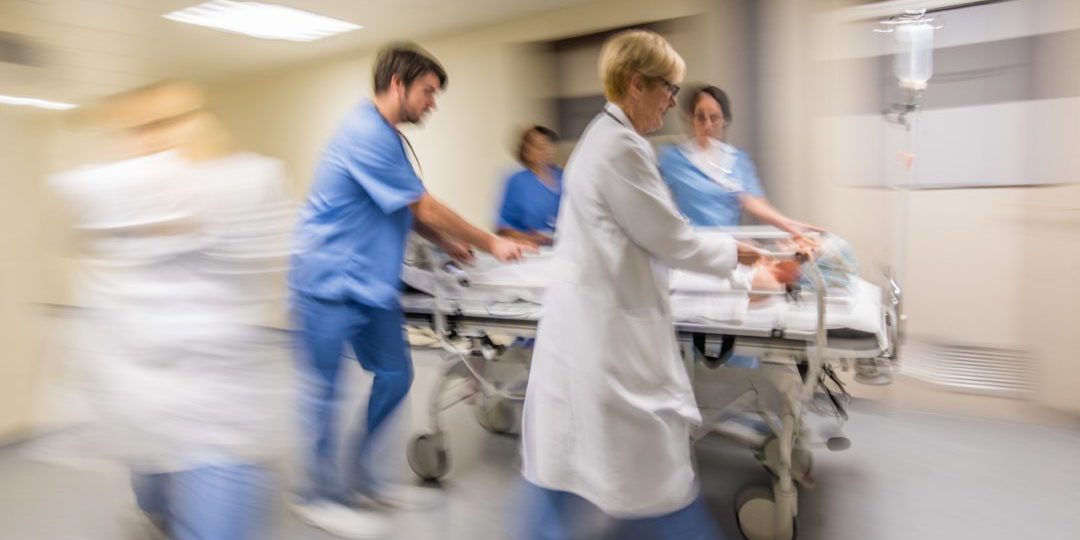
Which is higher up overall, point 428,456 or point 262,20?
point 262,20

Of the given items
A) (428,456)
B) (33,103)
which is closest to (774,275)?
(428,456)

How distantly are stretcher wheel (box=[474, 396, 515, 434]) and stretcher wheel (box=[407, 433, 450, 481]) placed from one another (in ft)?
1.68

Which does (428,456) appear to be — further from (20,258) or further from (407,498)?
(20,258)

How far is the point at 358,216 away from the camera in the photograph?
1885 millimetres

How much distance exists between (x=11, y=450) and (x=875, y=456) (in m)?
3.34

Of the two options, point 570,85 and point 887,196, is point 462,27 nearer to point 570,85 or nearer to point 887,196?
point 570,85

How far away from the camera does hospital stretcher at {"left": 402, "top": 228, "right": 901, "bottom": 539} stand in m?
1.54

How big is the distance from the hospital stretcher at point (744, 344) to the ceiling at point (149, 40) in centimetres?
96

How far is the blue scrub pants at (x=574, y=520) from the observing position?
4.19 feet

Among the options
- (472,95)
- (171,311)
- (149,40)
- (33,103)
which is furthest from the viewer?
(472,95)

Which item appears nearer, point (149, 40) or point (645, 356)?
point (645, 356)

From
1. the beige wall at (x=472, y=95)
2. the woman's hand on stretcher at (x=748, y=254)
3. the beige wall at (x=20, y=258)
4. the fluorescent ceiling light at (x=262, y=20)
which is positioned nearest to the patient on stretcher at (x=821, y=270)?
the woman's hand on stretcher at (x=748, y=254)

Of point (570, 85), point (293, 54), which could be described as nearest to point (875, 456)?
point (570, 85)

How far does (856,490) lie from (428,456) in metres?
1.40
